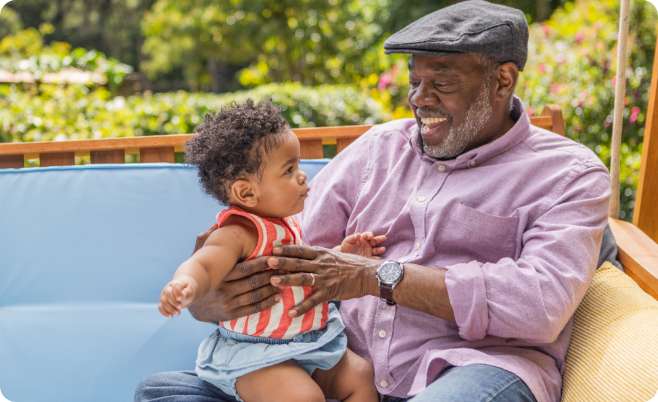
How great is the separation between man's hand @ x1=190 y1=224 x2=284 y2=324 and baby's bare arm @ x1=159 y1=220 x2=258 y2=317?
0.05m

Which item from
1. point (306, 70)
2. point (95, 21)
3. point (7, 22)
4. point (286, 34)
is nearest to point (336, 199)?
point (286, 34)

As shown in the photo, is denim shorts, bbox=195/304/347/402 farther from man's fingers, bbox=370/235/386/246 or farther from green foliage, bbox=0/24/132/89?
green foliage, bbox=0/24/132/89

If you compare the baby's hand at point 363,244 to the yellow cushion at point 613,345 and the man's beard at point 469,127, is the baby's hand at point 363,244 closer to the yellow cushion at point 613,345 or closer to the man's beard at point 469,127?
the man's beard at point 469,127

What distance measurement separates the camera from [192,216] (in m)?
2.27

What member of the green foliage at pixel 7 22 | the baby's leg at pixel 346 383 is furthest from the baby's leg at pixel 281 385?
the green foliage at pixel 7 22

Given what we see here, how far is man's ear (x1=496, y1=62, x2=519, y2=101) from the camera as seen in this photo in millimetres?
1801

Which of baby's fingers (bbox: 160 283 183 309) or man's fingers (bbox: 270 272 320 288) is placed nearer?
baby's fingers (bbox: 160 283 183 309)

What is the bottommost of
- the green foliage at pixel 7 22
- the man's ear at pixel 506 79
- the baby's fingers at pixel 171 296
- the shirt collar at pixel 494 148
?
the baby's fingers at pixel 171 296

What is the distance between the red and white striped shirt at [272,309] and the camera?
155cm

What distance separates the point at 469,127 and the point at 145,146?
145cm

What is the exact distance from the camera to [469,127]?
5.93ft

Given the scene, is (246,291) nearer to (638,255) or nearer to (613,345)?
(613,345)

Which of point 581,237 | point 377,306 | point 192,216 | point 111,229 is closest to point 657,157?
point 581,237

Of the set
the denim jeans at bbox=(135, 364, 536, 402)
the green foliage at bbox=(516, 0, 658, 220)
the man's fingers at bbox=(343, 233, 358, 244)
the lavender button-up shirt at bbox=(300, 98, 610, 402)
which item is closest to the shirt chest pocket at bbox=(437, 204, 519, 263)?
the lavender button-up shirt at bbox=(300, 98, 610, 402)
